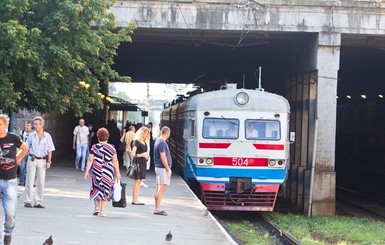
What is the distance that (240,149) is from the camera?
19000 mm

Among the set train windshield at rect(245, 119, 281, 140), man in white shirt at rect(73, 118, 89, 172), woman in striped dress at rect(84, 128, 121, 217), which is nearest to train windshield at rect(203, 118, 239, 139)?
train windshield at rect(245, 119, 281, 140)

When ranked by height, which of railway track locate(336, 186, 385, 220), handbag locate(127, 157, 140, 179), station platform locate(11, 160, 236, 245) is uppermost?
handbag locate(127, 157, 140, 179)

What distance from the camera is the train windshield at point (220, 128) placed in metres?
19.2

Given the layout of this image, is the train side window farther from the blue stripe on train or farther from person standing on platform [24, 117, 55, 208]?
person standing on platform [24, 117, 55, 208]

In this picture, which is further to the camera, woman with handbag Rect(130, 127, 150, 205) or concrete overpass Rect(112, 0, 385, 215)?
concrete overpass Rect(112, 0, 385, 215)

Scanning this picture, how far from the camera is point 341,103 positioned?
174ft

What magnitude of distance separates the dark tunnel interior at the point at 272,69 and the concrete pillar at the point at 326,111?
1550mm

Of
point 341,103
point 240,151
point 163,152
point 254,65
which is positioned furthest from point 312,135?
point 341,103

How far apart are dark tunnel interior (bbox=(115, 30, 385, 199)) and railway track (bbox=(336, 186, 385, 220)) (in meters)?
2.05

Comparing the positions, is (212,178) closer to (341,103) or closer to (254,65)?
(254,65)

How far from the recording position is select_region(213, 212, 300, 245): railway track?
52.4ft

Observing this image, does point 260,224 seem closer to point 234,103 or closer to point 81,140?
point 234,103

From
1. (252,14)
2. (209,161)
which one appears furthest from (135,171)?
(252,14)

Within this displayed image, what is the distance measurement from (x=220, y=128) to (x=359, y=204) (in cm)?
894
